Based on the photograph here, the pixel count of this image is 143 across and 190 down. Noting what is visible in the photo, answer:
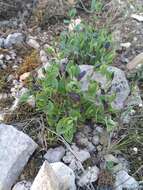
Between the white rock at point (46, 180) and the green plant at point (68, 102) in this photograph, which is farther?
the green plant at point (68, 102)

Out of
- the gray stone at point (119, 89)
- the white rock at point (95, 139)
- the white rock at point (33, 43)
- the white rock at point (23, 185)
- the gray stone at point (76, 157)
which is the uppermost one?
the white rock at point (33, 43)

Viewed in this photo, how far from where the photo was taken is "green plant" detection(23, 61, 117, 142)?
214 centimetres

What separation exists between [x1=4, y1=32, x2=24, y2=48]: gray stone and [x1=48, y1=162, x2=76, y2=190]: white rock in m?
0.98

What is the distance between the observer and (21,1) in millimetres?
3045

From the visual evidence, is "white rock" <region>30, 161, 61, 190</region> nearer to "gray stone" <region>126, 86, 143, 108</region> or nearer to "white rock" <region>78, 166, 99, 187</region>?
"white rock" <region>78, 166, 99, 187</region>

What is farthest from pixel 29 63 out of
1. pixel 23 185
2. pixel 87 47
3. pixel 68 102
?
pixel 23 185

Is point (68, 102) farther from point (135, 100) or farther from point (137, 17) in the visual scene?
point (137, 17)

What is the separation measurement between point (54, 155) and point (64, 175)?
0.16m

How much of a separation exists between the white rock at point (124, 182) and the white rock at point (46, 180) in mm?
318

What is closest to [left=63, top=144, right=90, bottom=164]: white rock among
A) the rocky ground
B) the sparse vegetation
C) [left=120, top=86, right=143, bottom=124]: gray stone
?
the rocky ground

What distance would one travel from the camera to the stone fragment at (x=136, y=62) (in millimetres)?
2643

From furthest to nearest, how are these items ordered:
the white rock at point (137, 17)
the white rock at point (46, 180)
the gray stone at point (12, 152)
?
the white rock at point (137, 17) < the gray stone at point (12, 152) < the white rock at point (46, 180)

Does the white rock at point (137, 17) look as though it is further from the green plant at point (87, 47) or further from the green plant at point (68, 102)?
the green plant at point (68, 102)

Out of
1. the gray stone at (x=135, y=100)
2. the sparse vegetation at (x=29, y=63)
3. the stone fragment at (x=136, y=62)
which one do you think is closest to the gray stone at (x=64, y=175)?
the gray stone at (x=135, y=100)
